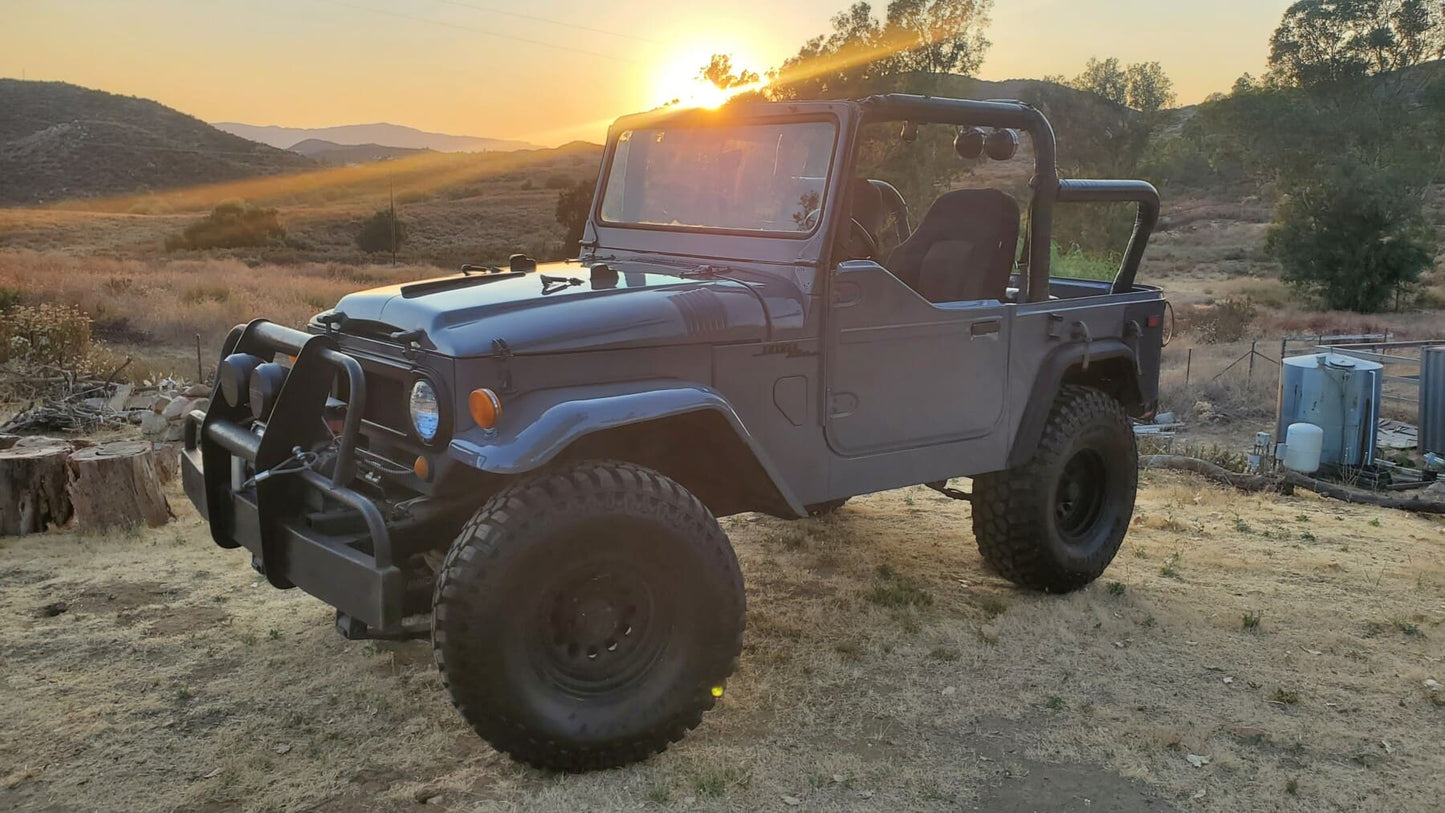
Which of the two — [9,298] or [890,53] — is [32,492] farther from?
[890,53]

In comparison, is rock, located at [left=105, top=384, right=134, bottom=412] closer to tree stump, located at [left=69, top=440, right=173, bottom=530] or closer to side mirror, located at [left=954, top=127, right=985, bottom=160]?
tree stump, located at [left=69, top=440, right=173, bottom=530]

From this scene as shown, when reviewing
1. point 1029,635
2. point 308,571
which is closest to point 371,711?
point 308,571

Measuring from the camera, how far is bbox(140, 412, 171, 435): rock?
9336mm

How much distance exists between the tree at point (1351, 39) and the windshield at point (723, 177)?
51.7 meters

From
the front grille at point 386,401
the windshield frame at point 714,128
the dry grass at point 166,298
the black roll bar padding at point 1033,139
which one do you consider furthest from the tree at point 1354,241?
the front grille at point 386,401

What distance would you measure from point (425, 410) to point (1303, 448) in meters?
10.2

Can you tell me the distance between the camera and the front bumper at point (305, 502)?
314cm

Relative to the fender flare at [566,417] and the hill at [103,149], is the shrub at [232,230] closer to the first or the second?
the hill at [103,149]

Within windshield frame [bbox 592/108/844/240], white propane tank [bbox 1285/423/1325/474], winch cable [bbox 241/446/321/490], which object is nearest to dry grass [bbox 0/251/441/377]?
windshield frame [bbox 592/108/844/240]

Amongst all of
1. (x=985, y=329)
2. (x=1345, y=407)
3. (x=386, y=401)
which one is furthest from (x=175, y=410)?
(x=1345, y=407)

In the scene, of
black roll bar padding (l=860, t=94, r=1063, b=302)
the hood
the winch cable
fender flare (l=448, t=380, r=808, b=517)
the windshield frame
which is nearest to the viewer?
fender flare (l=448, t=380, r=808, b=517)

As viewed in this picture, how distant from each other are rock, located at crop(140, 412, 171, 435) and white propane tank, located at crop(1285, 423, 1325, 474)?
→ 35.2 ft

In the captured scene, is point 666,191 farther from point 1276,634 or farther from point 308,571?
point 1276,634

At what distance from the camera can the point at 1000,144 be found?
176 inches
